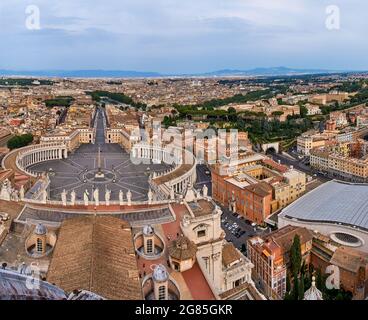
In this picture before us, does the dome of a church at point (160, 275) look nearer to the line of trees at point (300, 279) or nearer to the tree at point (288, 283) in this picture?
the line of trees at point (300, 279)

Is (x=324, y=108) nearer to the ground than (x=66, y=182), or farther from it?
farther from it

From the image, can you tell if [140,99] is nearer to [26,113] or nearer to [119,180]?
[26,113]

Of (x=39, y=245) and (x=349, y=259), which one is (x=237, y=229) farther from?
(x=39, y=245)

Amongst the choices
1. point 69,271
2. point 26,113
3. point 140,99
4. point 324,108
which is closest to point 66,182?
point 69,271

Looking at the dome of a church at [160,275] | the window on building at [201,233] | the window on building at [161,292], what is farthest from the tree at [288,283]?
the dome of a church at [160,275]

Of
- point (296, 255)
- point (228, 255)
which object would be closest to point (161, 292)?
point (228, 255)
